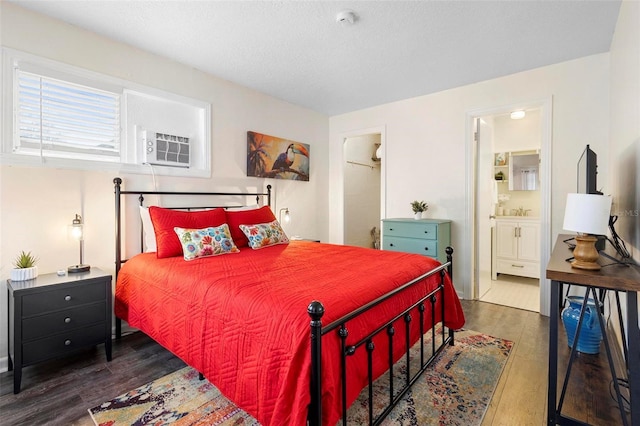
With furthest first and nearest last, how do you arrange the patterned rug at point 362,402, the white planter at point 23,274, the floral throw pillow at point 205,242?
the floral throw pillow at point 205,242 < the white planter at point 23,274 < the patterned rug at point 362,402

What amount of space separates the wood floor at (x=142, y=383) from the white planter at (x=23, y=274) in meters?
0.64

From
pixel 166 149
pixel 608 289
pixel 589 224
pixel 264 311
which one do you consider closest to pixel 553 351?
pixel 608 289

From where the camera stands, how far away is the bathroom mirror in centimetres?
470

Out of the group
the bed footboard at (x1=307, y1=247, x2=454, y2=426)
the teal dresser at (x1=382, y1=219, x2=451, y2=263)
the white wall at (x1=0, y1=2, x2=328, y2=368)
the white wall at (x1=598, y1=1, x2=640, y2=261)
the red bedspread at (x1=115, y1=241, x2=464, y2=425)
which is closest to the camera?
the bed footboard at (x1=307, y1=247, x2=454, y2=426)

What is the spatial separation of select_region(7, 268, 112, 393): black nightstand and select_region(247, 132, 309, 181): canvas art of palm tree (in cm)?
203

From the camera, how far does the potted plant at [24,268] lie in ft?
6.64

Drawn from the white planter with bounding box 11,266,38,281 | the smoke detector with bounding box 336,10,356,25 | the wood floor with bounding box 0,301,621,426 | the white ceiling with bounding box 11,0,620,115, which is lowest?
the wood floor with bounding box 0,301,621,426

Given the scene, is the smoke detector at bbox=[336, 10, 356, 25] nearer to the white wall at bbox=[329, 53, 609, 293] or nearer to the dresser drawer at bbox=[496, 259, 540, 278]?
the white wall at bbox=[329, 53, 609, 293]

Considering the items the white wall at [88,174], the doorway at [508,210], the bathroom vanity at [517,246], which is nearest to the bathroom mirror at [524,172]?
the doorway at [508,210]

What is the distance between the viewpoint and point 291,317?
4.17 ft

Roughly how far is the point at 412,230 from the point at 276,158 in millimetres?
1943

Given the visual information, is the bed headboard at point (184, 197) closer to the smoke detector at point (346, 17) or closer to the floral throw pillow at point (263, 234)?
the floral throw pillow at point (263, 234)

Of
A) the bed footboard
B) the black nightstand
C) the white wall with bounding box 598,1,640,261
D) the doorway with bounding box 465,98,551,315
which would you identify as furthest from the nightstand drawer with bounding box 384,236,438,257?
the black nightstand

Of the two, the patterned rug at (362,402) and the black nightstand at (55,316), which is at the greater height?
the black nightstand at (55,316)
